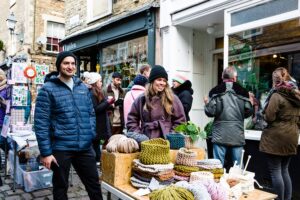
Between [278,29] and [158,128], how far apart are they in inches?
127

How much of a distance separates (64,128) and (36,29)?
1627 cm

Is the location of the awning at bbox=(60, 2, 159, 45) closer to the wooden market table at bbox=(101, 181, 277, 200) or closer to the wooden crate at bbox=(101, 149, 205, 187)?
the wooden crate at bbox=(101, 149, 205, 187)

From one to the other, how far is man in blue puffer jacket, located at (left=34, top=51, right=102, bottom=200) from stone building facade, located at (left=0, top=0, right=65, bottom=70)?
14.9 m

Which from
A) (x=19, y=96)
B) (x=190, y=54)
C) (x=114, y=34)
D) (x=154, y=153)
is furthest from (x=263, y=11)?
(x=114, y=34)

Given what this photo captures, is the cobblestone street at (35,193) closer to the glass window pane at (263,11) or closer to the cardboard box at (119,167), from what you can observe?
the cardboard box at (119,167)

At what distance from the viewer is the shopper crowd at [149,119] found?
120 inches

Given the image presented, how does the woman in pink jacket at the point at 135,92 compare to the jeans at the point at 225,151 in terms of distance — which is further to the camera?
the woman in pink jacket at the point at 135,92

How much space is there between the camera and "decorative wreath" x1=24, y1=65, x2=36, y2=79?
243 inches

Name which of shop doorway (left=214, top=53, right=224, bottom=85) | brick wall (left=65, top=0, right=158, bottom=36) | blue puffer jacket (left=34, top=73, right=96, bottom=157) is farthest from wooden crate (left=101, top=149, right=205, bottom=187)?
brick wall (left=65, top=0, right=158, bottom=36)

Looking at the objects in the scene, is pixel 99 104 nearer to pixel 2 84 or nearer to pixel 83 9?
pixel 2 84

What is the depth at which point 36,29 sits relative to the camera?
58.2 feet

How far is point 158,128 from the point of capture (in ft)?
10.1

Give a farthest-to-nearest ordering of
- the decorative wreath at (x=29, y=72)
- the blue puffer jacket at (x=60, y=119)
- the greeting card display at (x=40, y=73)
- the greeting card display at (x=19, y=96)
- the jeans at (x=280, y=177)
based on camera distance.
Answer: the greeting card display at (x=40, y=73)
the decorative wreath at (x=29, y=72)
the greeting card display at (x=19, y=96)
the jeans at (x=280, y=177)
the blue puffer jacket at (x=60, y=119)

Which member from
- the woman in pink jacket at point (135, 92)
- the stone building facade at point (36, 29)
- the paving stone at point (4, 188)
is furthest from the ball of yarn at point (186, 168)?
the stone building facade at point (36, 29)
